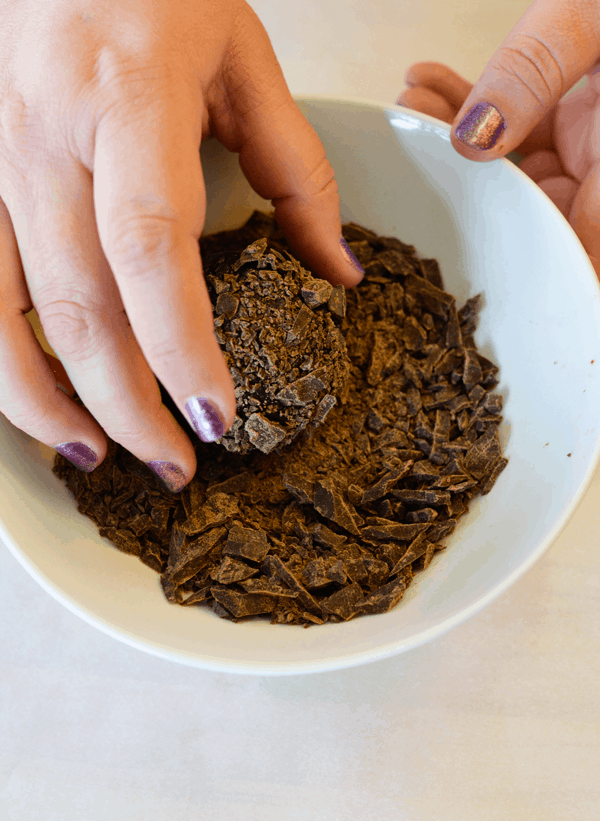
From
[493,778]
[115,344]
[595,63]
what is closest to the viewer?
[115,344]

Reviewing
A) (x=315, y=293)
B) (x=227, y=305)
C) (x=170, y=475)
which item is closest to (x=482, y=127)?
(x=315, y=293)

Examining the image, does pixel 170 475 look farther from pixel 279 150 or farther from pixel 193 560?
pixel 279 150

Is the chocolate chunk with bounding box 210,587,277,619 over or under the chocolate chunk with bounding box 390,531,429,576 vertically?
under

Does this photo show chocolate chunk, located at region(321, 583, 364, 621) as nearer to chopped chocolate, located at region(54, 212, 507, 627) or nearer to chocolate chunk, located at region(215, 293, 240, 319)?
chopped chocolate, located at region(54, 212, 507, 627)

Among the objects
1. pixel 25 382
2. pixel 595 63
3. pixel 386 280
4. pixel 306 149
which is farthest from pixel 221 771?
pixel 595 63

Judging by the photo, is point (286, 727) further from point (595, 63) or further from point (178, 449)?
point (595, 63)

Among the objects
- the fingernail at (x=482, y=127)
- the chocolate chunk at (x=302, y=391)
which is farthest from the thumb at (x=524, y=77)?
the chocolate chunk at (x=302, y=391)

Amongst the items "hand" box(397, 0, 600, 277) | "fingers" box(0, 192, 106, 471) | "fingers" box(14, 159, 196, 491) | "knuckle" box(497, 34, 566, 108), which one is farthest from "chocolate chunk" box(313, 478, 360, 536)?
"knuckle" box(497, 34, 566, 108)
